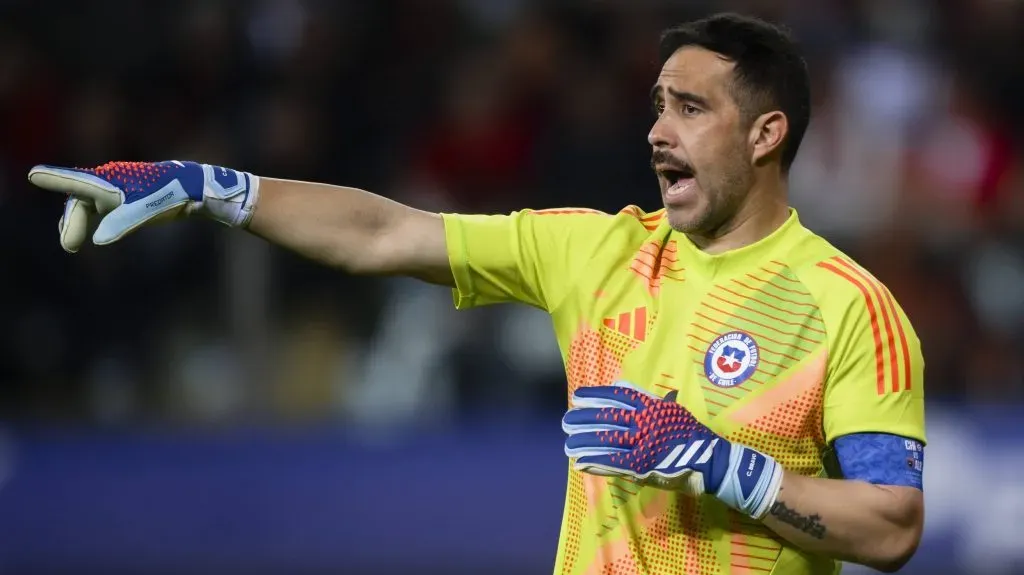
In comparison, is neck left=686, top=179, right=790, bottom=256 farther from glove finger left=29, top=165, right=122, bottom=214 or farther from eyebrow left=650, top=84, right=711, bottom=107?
glove finger left=29, top=165, right=122, bottom=214

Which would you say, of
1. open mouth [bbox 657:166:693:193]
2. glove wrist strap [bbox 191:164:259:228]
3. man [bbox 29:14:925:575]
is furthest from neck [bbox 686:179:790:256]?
glove wrist strap [bbox 191:164:259:228]

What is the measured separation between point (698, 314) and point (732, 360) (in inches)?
6.2

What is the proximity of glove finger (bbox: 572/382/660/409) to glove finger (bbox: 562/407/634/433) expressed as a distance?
0.01m

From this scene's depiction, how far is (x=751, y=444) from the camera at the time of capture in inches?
146

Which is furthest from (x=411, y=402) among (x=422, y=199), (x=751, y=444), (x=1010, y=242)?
(x=751, y=444)

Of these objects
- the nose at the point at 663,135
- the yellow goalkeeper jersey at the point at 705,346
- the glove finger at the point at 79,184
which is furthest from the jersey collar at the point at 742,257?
the glove finger at the point at 79,184

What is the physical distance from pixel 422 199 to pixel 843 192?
233 cm

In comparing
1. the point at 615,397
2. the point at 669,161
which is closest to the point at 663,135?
the point at 669,161

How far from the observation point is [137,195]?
3775 mm

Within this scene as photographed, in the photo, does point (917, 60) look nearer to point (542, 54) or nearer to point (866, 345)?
point (542, 54)

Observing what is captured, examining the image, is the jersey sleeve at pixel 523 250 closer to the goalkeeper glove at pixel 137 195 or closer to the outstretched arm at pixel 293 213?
the outstretched arm at pixel 293 213

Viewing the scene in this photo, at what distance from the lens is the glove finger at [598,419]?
3.53 meters

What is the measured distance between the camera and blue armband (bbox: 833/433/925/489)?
3568 mm

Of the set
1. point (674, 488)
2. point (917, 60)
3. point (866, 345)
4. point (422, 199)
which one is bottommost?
point (674, 488)
